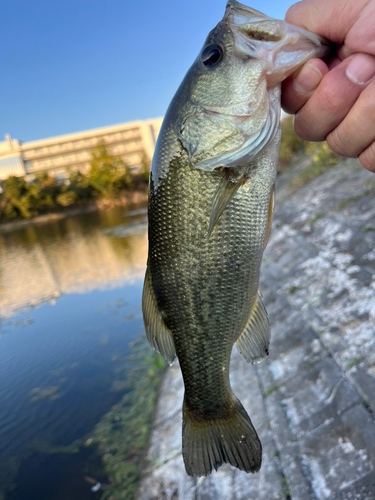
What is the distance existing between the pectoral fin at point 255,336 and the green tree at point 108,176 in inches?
1805

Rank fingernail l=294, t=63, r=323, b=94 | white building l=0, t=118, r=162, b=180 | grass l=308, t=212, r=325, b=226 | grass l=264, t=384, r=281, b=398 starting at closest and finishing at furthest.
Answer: fingernail l=294, t=63, r=323, b=94 → grass l=264, t=384, r=281, b=398 → grass l=308, t=212, r=325, b=226 → white building l=0, t=118, r=162, b=180

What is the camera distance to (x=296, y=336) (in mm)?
3922

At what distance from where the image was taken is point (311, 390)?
3.14 metres

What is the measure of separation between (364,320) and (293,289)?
152 cm

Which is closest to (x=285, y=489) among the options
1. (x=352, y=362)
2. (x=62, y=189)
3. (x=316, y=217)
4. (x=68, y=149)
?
(x=352, y=362)

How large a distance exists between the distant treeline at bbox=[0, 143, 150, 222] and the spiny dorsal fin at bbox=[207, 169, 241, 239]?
4492 cm

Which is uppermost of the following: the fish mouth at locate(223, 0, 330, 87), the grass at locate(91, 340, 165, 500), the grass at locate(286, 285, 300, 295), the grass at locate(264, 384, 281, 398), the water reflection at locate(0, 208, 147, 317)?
the fish mouth at locate(223, 0, 330, 87)

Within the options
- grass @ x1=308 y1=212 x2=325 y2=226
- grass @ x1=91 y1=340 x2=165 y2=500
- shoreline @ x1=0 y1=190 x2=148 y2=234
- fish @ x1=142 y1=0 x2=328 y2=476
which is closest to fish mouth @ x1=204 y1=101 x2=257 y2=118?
fish @ x1=142 y1=0 x2=328 y2=476

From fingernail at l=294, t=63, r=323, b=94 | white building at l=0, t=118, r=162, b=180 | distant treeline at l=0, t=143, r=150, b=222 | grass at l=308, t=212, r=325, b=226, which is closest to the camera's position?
fingernail at l=294, t=63, r=323, b=94

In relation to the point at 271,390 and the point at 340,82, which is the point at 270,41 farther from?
the point at 271,390

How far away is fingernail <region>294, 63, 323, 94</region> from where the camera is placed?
5.14 feet

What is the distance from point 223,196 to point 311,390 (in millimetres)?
2399

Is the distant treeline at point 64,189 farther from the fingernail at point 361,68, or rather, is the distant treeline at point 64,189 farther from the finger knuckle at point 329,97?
the fingernail at point 361,68

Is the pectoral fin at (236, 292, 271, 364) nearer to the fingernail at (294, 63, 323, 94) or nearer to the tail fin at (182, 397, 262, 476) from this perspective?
the tail fin at (182, 397, 262, 476)
